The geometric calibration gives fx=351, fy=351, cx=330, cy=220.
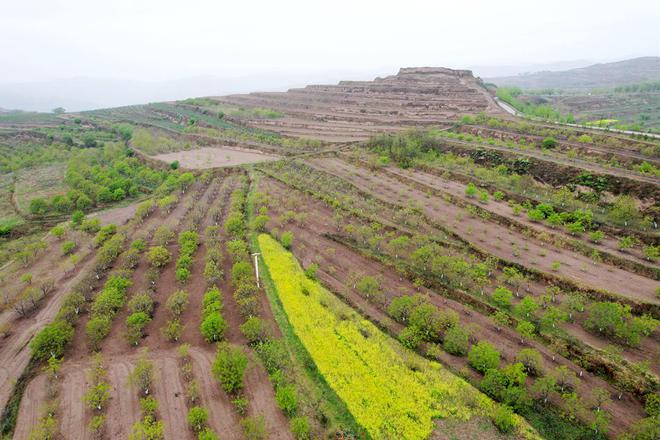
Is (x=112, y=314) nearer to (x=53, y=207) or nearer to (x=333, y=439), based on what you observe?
(x=333, y=439)

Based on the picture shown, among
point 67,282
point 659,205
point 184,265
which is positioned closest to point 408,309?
point 184,265

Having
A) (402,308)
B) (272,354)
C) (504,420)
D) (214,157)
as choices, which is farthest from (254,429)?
(214,157)

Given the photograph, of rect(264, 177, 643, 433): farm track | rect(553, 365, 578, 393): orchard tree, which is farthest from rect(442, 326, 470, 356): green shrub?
rect(553, 365, 578, 393): orchard tree

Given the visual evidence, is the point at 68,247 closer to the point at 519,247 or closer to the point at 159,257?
the point at 159,257

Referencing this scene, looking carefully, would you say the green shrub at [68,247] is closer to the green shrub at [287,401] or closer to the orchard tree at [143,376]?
the orchard tree at [143,376]

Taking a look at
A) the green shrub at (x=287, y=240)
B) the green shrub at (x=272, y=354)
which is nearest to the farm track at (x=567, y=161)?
the green shrub at (x=287, y=240)

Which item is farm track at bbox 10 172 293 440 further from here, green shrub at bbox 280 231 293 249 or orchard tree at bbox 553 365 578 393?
orchard tree at bbox 553 365 578 393
